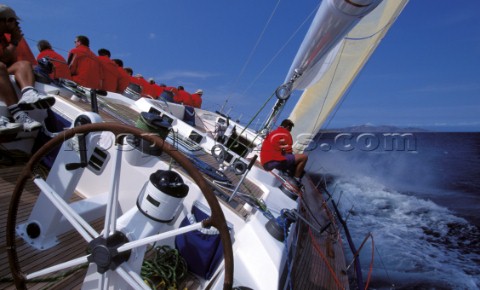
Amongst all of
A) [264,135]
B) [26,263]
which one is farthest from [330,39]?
[26,263]

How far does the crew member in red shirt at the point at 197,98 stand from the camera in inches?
415

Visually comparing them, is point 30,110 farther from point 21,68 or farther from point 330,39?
point 330,39

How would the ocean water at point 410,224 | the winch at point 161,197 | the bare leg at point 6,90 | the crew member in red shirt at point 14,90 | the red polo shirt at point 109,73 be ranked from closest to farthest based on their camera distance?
the winch at point 161,197, the crew member in red shirt at point 14,90, the bare leg at point 6,90, the ocean water at point 410,224, the red polo shirt at point 109,73

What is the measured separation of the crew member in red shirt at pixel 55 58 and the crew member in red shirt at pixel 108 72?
2.67ft

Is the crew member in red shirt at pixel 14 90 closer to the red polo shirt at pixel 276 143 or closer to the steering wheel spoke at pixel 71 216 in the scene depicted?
the steering wheel spoke at pixel 71 216

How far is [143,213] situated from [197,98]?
9724mm

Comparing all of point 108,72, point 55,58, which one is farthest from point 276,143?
point 55,58

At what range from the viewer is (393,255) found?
5.41m

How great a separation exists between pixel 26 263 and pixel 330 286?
8.84ft

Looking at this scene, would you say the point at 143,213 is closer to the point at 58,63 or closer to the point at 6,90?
the point at 6,90

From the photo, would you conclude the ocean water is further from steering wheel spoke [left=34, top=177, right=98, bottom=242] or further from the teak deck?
steering wheel spoke [left=34, top=177, right=98, bottom=242]

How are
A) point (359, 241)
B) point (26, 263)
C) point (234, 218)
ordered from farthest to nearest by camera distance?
point (359, 241)
point (234, 218)
point (26, 263)

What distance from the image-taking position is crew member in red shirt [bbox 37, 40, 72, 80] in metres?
4.89

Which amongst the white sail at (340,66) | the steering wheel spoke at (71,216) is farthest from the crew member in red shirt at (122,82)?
the steering wheel spoke at (71,216)
